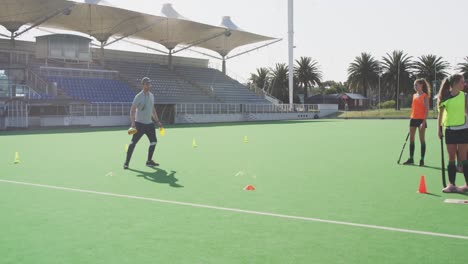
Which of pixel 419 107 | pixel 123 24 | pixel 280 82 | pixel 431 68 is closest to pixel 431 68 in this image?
pixel 431 68

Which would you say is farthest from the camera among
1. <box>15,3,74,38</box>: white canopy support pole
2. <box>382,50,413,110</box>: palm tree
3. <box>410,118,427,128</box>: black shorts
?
<box>382,50,413,110</box>: palm tree

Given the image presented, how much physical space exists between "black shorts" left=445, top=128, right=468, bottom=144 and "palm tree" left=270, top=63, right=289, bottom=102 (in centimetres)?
9147

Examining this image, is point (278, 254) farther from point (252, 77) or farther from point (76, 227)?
point (252, 77)

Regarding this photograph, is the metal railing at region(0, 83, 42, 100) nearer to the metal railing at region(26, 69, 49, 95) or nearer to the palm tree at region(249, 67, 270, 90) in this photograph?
the metal railing at region(26, 69, 49, 95)

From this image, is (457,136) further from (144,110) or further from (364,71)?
(364,71)

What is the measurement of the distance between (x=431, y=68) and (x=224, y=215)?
89360 mm

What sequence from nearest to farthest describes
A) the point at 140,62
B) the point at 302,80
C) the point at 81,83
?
the point at 81,83
the point at 140,62
the point at 302,80

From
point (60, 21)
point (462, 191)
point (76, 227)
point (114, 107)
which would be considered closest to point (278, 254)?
point (76, 227)

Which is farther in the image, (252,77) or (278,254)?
(252,77)

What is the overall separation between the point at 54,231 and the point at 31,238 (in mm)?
341

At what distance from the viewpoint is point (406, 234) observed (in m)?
5.74

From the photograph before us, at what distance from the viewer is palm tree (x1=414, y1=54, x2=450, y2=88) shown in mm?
88125

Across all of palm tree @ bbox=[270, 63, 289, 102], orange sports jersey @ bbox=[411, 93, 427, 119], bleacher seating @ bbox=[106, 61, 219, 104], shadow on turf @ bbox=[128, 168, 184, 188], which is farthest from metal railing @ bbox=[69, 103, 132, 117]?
palm tree @ bbox=[270, 63, 289, 102]

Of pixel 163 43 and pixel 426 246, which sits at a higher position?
pixel 163 43
